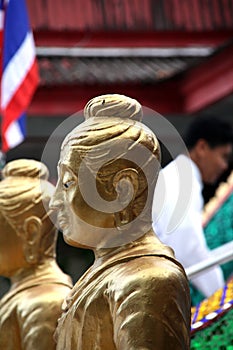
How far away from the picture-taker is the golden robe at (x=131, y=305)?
2664mm

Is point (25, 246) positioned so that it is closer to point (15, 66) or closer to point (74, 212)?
point (74, 212)

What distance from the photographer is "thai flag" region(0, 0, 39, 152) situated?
6.50 m

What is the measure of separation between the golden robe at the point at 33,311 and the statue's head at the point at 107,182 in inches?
14.4

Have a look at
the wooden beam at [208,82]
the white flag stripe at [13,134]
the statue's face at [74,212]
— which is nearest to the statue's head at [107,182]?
the statue's face at [74,212]

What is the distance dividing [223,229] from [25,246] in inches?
78.7

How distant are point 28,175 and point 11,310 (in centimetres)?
44

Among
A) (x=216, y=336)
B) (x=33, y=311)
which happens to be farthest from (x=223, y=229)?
(x=33, y=311)

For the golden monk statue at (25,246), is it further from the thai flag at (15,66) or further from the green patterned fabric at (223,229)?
the thai flag at (15,66)

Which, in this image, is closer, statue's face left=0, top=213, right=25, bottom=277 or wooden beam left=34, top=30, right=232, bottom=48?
statue's face left=0, top=213, right=25, bottom=277

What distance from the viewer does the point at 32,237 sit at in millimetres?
3516

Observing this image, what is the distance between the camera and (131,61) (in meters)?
10.2

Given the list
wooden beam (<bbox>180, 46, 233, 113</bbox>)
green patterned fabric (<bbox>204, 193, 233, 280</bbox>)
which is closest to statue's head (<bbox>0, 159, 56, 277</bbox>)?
green patterned fabric (<bbox>204, 193, 233, 280</bbox>)

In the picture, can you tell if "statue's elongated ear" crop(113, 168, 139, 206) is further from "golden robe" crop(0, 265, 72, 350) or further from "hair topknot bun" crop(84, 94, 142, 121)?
"golden robe" crop(0, 265, 72, 350)

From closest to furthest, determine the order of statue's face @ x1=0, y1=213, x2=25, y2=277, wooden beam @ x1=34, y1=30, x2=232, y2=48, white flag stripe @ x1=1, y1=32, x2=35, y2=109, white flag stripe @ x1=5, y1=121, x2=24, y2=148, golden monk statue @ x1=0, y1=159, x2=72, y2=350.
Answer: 1. golden monk statue @ x1=0, y1=159, x2=72, y2=350
2. statue's face @ x1=0, y1=213, x2=25, y2=277
3. white flag stripe @ x1=1, y1=32, x2=35, y2=109
4. white flag stripe @ x1=5, y1=121, x2=24, y2=148
5. wooden beam @ x1=34, y1=30, x2=232, y2=48
